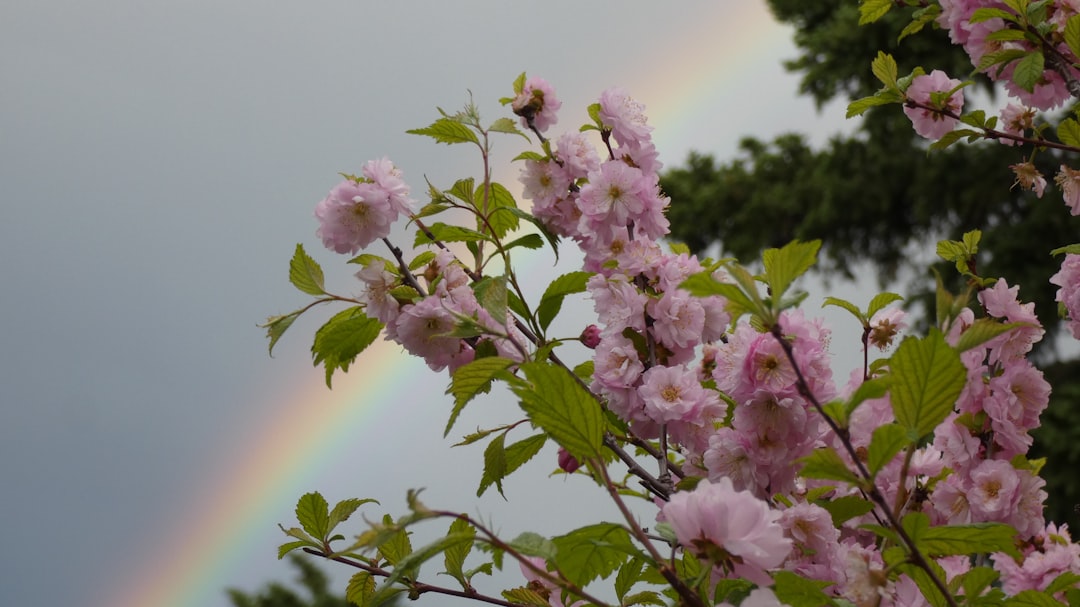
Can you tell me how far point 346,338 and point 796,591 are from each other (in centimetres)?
60

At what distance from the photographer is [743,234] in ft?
28.5

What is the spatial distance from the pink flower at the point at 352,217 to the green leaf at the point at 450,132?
0.10 meters

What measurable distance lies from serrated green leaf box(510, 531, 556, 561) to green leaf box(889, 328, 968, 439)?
26 centimetres

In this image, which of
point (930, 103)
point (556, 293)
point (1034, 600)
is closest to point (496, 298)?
point (556, 293)

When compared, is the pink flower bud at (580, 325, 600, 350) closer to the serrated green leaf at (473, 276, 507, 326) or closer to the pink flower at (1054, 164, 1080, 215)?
the serrated green leaf at (473, 276, 507, 326)

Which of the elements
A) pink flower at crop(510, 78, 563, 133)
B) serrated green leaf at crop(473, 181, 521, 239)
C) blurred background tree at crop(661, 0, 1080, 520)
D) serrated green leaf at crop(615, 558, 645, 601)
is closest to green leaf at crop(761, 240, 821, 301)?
serrated green leaf at crop(615, 558, 645, 601)

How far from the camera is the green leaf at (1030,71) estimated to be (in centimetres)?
144

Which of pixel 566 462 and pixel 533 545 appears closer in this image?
pixel 533 545

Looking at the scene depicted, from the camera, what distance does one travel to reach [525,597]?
106 cm

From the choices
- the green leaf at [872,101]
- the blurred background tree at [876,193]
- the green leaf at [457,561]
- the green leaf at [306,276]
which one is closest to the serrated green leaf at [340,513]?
the green leaf at [457,561]

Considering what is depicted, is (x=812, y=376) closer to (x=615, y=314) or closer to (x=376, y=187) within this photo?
(x=615, y=314)

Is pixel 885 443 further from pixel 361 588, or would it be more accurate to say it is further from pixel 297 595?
pixel 297 595

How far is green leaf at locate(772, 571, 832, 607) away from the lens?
0.78m

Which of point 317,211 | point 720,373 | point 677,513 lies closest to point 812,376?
point 720,373
